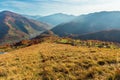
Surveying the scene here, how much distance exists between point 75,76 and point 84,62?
13.0ft

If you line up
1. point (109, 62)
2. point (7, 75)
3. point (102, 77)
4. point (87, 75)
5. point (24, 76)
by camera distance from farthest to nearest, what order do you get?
point (109, 62), point (7, 75), point (24, 76), point (87, 75), point (102, 77)

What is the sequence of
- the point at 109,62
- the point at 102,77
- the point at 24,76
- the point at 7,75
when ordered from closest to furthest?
the point at 102,77 < the point at 24,76 < the point at 7,75 < the point at 109,62

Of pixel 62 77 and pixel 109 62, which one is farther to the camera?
pixel 109 62

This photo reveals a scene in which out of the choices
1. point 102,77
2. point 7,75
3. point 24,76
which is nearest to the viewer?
point 102,77

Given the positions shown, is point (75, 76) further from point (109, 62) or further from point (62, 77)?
point (109, 62)

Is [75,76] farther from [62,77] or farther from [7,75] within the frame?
[7,75]

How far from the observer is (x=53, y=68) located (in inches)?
657

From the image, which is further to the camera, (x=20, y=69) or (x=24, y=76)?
(x=20, y=69)

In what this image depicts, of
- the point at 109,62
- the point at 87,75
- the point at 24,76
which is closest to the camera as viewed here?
the point at 87,75

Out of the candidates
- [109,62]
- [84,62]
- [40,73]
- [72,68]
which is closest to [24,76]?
[40,73]

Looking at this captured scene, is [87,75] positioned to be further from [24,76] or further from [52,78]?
[24,76]

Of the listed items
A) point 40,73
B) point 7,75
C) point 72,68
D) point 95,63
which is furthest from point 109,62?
point 7,75

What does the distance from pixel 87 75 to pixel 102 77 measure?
48.8 inches

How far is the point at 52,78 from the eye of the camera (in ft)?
46.4
